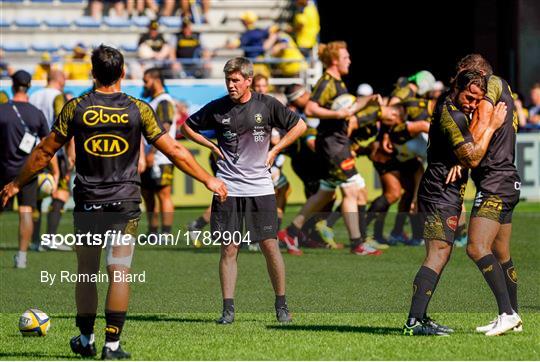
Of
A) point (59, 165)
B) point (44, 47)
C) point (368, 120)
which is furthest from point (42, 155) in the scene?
point (44, 47)

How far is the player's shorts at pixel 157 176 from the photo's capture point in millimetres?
15742

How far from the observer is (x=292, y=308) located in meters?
10.5

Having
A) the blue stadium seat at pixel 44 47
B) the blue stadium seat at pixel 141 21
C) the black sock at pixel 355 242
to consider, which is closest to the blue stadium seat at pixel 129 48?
the blue stadium seat at pixel 141 21

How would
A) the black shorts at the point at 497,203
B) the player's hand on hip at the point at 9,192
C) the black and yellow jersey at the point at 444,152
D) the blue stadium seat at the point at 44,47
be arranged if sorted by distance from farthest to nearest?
the blue stadium seat at the point at 44,47, the black shorts at the point at 497,203, the black and yellow jersey at the point at 444,152, the player's hand on hip at the point at 9,192

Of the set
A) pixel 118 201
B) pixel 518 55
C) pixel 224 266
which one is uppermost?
pixel 118 201

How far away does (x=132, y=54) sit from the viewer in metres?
26.8

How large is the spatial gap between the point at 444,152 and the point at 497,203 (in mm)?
523

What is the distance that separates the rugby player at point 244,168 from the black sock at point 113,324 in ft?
6.25

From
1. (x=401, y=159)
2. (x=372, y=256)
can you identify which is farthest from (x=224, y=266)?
Answer: (x=401, y=159)

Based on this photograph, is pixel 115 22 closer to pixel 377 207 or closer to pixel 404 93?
pixel 404 93

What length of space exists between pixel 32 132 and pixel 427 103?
15.7ft

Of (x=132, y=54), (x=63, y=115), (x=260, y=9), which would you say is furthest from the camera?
(x=260, y=9)

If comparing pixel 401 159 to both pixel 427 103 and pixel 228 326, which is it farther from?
pixel 228 326

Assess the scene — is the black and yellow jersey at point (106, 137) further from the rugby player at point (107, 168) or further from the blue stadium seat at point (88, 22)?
the blue stadium seat at point (88, 22)
